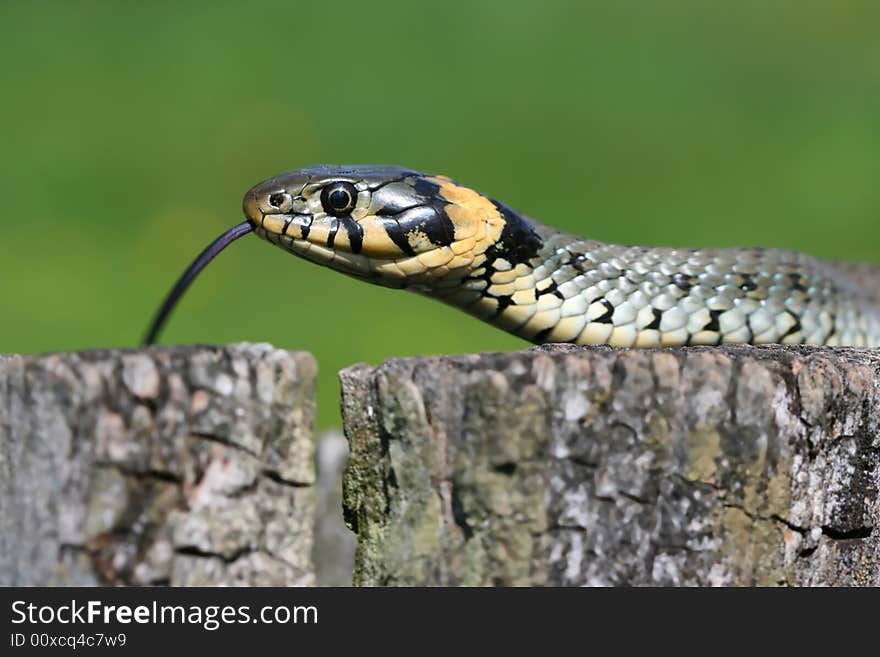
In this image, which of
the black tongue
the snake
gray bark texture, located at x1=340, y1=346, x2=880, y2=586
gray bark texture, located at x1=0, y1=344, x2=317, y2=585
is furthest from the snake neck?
gray bark texture, located at x1=0, y1=344, x2=317, y2=585

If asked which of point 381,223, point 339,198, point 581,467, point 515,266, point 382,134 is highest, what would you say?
point 382,134

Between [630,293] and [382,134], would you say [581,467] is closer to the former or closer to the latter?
[630,293]

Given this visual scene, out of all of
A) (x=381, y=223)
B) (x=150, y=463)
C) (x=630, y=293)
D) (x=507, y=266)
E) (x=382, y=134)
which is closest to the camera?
(x=150, y=463)

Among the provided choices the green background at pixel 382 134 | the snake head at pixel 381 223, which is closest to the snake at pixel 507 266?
the snake head at pixel 381 223

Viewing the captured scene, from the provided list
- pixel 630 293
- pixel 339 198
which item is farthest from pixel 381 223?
pixel 630 293

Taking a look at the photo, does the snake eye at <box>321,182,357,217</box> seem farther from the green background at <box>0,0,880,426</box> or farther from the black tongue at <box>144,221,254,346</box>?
the green background at <box>0,0,880,426</box>
